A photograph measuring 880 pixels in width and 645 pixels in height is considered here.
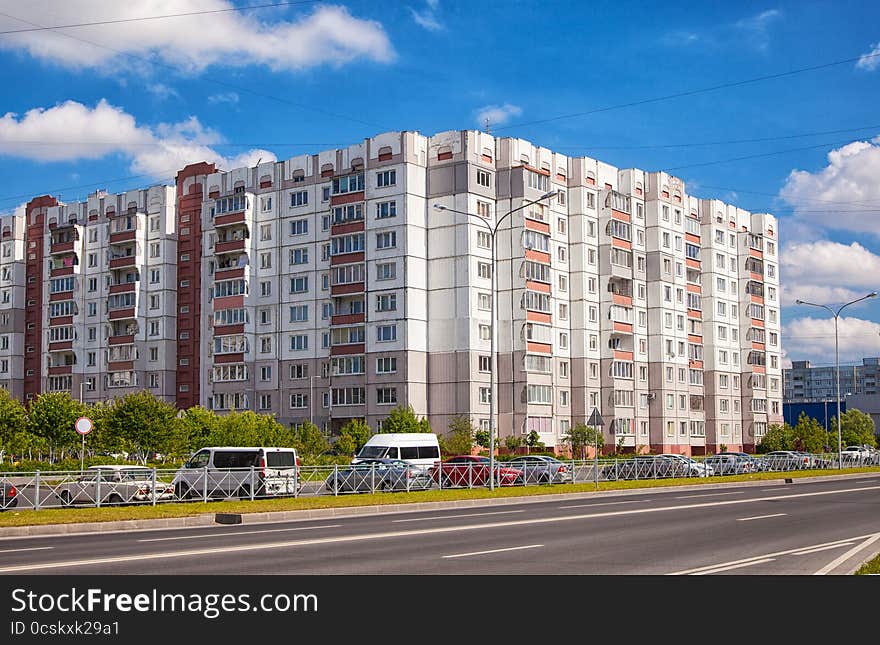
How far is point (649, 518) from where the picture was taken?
2470 centimetres

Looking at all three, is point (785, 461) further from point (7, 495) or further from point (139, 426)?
point (7, 495)

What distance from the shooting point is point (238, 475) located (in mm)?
32438

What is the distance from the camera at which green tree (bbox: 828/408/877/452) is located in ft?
376

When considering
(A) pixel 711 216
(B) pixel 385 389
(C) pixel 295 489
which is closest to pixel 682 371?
(A) pixel 711 216

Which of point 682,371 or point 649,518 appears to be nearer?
point 649,518

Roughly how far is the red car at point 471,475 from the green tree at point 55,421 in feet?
114

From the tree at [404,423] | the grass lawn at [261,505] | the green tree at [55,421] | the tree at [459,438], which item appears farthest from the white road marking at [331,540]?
the green tree at [55,421]

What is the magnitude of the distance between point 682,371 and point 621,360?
1043 cm

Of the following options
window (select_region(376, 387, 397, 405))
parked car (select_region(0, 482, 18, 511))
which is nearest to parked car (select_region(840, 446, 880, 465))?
window (select_region(376, 387, 397, 405))

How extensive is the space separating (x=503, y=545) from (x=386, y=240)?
195 ft

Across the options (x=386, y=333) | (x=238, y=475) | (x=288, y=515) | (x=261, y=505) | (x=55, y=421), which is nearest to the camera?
(x=288, y=515)

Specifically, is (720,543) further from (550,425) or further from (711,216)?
(711,216)

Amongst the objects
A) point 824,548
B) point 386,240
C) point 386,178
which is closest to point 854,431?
point 386,240

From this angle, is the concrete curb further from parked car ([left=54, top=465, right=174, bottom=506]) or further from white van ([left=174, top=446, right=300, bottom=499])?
parked car ([left=54, top=465, right=174, bottom=506])
